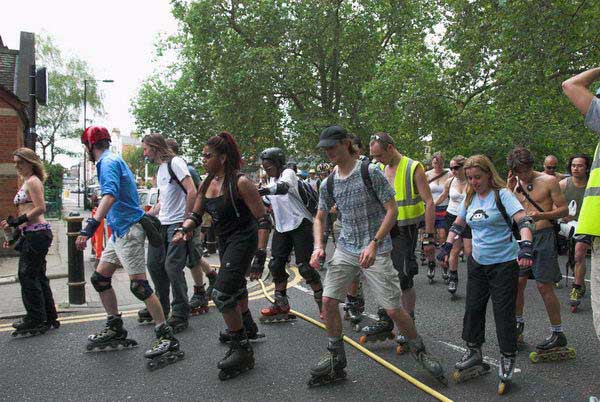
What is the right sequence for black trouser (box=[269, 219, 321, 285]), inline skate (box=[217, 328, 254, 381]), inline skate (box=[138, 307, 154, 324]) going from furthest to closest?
1. inline skate (box=[138, 307, 154, 324])
2. black trouser (box=[269, 219, 321, 285])
3. inline skate (box=[217, 328, 254, 381])

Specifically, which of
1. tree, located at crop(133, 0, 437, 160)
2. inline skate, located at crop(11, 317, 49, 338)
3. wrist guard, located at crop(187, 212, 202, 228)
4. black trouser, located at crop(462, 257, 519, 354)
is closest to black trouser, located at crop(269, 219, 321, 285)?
wrist guard, located at crop(187, 212, 202, 228)

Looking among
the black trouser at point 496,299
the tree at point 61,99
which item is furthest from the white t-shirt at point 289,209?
the tree at point 61,99

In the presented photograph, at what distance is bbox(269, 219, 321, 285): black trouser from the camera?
18.1 feet

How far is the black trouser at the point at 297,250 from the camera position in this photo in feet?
18.1

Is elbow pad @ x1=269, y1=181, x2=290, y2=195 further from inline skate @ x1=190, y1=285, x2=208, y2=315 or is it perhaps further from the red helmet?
inline skate @ x1=190, y1=285, x2=208, y2=315

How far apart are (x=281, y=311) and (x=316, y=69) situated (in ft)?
59.4

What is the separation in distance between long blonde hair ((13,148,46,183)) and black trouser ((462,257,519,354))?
14.4 feet

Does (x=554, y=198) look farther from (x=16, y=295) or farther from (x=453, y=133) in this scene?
(x=453, y=133)

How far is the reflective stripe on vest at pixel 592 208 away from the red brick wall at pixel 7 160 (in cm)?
1255

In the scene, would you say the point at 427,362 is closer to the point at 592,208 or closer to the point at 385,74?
the point at 592,208

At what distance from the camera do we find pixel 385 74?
16.0 meters

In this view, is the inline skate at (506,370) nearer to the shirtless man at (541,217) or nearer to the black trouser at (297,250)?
the shirtless man at (541,217)

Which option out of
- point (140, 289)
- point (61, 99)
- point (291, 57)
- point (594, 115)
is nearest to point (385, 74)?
point (291, 57)

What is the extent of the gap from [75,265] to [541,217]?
5.16 meters
